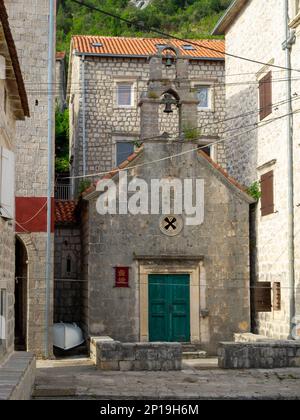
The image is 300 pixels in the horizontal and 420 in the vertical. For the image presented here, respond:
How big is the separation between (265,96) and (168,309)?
654 centimetres

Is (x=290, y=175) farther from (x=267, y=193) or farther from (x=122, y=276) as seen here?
(x=122, y=276)

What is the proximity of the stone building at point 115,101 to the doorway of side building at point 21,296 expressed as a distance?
6.90 meters

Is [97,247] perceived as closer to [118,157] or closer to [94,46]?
[118,157]

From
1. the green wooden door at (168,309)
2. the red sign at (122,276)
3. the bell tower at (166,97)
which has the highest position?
the bell tower at (166,97)

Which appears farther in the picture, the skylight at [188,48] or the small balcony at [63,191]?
the small balcony at [63,191]

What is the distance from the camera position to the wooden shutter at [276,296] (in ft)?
63.6

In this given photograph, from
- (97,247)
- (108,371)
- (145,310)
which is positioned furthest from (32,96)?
(108,371)

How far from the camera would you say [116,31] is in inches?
2354

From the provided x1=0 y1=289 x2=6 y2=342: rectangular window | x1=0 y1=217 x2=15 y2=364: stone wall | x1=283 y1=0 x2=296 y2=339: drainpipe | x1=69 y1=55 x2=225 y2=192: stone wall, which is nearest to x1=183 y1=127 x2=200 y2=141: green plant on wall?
x1=283 y1=0 x2=296 y2=339: drainpipe

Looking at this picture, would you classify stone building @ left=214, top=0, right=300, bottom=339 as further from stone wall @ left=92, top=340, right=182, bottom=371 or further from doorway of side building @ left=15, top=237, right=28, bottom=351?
doorway of side building @ left=15, top=237, right=28, bottom=351

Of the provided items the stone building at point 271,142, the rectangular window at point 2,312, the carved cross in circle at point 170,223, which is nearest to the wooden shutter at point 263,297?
the stone building at point 271,142

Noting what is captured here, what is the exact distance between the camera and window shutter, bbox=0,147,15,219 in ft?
42.4

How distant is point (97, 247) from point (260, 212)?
4.75 meters

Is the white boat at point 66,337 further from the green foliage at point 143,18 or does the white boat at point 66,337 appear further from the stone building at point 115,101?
the green foliage at point 143,18
